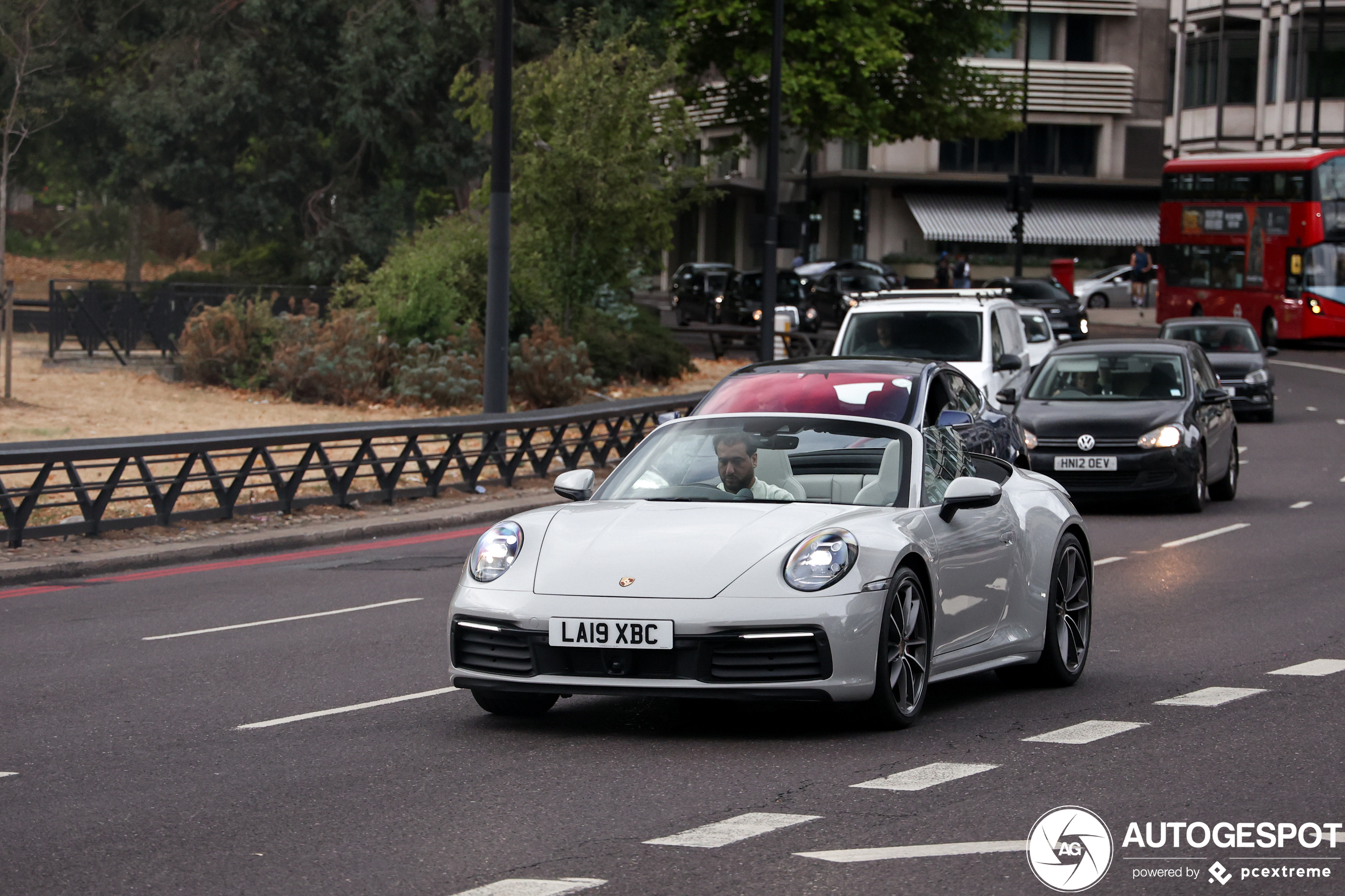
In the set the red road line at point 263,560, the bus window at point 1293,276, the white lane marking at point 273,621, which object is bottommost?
the red road line at point 263,560

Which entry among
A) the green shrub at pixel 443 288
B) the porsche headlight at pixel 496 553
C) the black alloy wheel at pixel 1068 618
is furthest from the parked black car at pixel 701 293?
the porsche headlight at pixel 496 553

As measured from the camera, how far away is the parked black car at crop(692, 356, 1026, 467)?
10.9 meters

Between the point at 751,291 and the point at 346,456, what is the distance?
105 ft

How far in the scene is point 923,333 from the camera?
20.6 meters

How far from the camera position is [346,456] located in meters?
22.7

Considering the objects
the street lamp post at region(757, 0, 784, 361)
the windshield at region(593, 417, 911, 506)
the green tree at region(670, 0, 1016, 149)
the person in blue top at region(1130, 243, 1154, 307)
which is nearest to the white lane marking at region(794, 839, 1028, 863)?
the windshield at region(593, 417, 911, 506)

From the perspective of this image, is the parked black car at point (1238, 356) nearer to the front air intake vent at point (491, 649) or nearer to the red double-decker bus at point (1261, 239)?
the red double-decker bus at point (1261, 239)

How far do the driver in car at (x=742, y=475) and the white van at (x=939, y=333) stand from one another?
1181cm

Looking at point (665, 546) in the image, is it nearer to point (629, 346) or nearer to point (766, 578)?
point (766, 578)

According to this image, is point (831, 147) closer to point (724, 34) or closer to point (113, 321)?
point (724, 34)

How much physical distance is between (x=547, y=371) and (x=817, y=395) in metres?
16.8

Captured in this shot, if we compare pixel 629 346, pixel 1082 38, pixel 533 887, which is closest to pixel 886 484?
pixel 533 887

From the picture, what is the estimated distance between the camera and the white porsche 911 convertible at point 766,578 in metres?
7.23

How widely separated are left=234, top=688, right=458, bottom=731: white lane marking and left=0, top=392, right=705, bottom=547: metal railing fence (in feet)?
22.1
